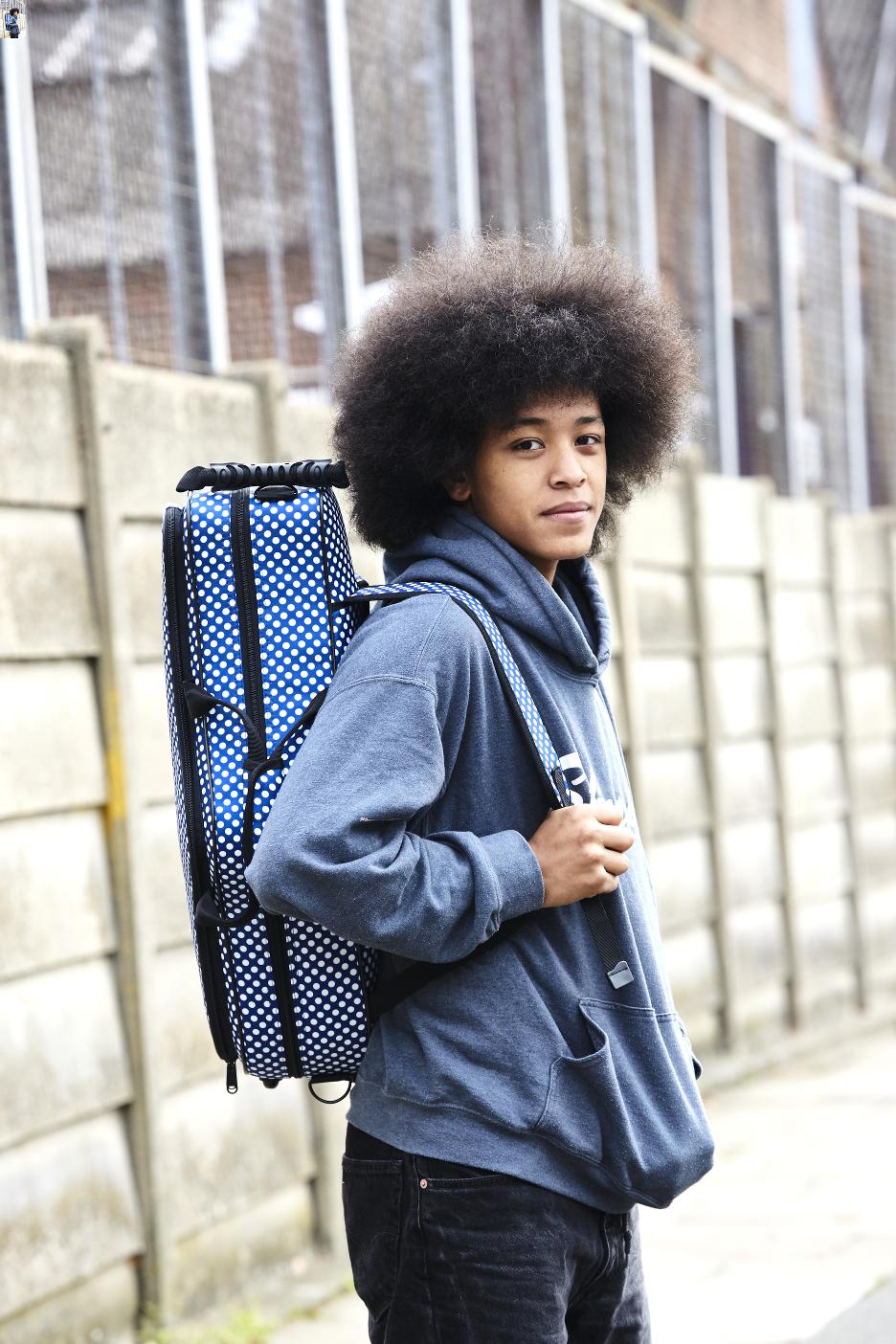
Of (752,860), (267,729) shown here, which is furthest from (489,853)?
(752,860)

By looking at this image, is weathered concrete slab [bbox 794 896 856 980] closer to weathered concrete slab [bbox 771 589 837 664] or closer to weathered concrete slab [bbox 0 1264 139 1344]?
weathered concrete slab [bbox 771 589 837 664]

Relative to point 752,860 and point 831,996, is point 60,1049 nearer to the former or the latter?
point 752,860

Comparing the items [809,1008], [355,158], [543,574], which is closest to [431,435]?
[543,574]

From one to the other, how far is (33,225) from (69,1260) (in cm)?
267

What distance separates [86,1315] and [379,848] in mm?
2812

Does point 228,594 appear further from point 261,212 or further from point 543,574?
point 261,212

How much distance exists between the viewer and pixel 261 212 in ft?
20.3

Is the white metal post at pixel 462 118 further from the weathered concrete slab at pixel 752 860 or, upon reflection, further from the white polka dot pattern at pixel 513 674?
the white polka dot pattern at pixel 513 674

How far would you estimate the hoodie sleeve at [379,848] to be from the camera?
89.4 inches

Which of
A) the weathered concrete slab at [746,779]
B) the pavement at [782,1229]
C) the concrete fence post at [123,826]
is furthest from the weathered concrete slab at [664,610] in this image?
the concrete fence post at [123,826]

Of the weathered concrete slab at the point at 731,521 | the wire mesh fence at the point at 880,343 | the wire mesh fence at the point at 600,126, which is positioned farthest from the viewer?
the wire mesh fence at the point at 880,343

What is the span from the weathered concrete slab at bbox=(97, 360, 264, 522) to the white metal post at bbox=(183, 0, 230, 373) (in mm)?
305

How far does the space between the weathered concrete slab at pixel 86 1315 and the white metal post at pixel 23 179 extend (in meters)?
2.46

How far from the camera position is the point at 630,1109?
2.48 metres
